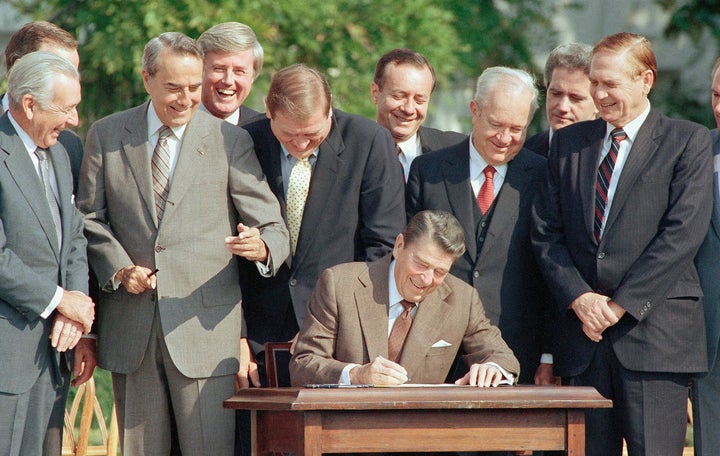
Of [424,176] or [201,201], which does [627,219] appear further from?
[201,201]

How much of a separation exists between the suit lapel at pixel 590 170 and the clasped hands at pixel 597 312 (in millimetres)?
273

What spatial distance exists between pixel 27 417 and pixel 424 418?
1.66 meters

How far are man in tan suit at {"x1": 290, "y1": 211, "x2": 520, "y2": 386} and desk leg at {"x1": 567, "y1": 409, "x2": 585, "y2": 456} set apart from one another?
480 millimetres

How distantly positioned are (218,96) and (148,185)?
1.06m

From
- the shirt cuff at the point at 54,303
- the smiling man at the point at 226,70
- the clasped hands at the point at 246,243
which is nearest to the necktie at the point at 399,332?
the clasped hands at the point at 246,243

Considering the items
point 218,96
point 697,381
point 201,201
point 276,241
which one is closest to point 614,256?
Result: point 697,381

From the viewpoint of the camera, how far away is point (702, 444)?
16.8 ft

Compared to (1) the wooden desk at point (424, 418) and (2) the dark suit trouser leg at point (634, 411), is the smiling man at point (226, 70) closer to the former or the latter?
(1) the wooden desk at point (424, 418)

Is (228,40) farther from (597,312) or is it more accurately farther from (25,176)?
(597,312)

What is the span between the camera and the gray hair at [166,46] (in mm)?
5012

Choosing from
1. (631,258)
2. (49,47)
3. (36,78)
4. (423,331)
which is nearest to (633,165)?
(631,258)

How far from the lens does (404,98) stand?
19.3 feet

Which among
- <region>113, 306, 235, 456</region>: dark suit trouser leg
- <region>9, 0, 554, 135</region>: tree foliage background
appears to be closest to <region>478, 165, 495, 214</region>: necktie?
<region>113, 306, 235, 456</region>: dark suit trouser leg

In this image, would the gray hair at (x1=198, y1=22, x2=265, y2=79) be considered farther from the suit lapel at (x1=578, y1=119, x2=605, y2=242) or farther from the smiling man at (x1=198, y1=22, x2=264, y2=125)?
the suit lapel at (x1=578, y1=119, x2=605, y2=242)
